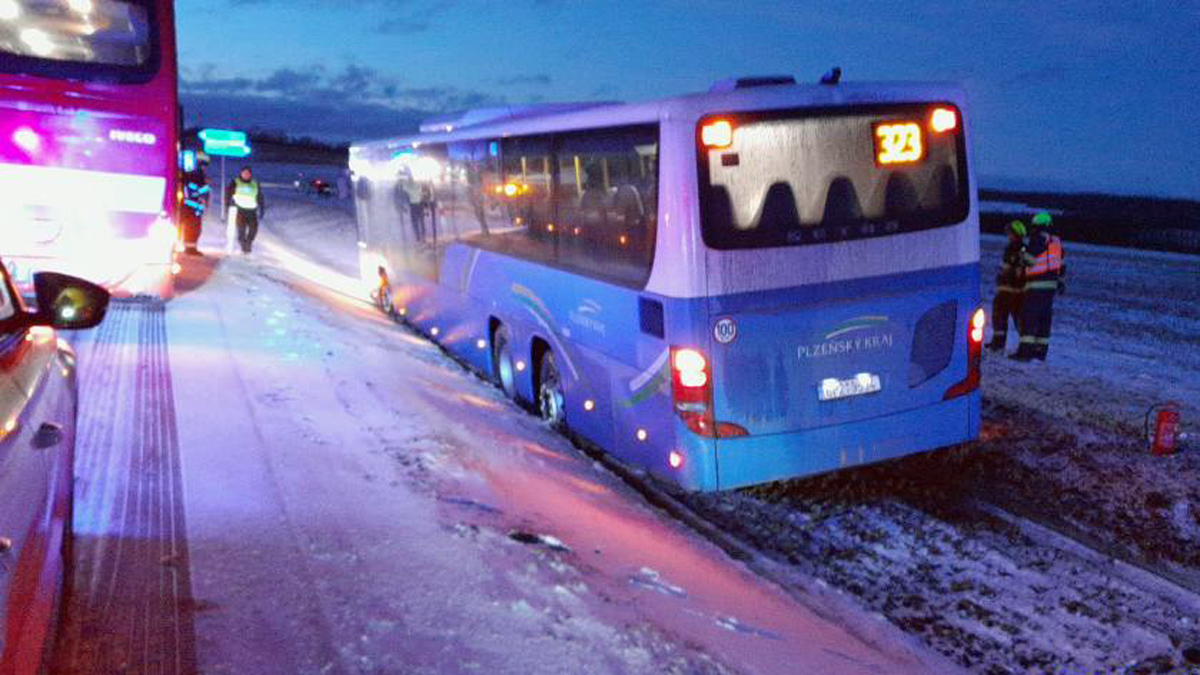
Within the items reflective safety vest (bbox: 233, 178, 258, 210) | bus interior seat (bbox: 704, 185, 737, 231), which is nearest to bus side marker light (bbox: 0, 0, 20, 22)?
bus interior seat (bbox: 704, 185, 737, 231)

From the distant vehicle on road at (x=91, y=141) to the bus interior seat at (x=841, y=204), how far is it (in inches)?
308

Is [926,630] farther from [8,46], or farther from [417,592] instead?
[8,46]

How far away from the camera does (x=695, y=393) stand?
21.9ft

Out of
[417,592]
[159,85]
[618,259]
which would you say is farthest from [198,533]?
[159,85]

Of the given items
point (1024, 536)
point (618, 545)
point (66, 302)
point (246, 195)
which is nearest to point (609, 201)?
point (618, 545)

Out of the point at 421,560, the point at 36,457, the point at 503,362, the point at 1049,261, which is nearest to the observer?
the point at 36,457

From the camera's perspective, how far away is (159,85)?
11.1 m

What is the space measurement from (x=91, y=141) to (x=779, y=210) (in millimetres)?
8263

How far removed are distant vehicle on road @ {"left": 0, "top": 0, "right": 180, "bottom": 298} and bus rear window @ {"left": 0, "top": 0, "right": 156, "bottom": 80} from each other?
11 millimetres

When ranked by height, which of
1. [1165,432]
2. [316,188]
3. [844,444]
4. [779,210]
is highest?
[316,188]

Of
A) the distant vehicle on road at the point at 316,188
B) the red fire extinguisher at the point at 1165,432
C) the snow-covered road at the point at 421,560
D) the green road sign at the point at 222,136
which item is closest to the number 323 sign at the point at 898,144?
the snow-covered road at the point at 421,560

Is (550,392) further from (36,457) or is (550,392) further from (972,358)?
(36,457)

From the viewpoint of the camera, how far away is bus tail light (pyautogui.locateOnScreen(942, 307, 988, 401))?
7469 millimetres

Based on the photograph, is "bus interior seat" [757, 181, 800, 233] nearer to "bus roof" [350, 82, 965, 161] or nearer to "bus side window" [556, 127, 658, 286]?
"bus roof" [350, 82, 965, 161]
